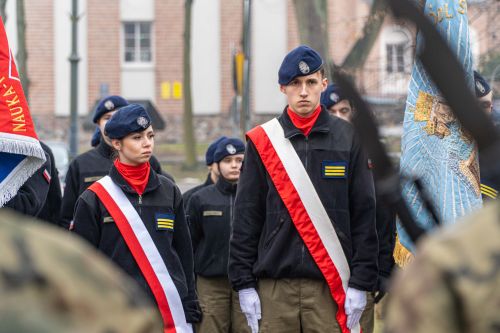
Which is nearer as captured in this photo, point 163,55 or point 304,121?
point 304,121

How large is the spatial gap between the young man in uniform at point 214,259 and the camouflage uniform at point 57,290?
6.73 m

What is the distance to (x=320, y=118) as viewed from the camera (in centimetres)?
666

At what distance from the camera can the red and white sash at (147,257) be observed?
6723 mm

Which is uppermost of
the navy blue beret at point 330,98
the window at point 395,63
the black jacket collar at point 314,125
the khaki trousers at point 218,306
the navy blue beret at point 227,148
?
the black jacket collar at point 314,125

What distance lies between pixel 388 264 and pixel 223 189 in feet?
6.61

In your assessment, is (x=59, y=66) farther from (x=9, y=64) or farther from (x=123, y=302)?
(x=123, y=302)

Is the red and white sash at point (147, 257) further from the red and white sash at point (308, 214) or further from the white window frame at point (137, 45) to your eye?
the white window frame at point (137, 45)

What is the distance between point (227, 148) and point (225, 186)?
0.39 meters

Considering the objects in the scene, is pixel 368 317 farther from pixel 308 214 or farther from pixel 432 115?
pixel 432 115

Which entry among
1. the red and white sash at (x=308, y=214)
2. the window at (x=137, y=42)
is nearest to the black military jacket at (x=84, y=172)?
the red and white sash at (x=308, y=214)

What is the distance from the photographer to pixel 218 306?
9016 millimetres

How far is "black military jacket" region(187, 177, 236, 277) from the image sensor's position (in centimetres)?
898

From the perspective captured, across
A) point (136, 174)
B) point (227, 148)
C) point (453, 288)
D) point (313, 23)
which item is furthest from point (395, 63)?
point (453, 288)

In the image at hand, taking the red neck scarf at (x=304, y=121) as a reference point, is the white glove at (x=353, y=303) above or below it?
below
